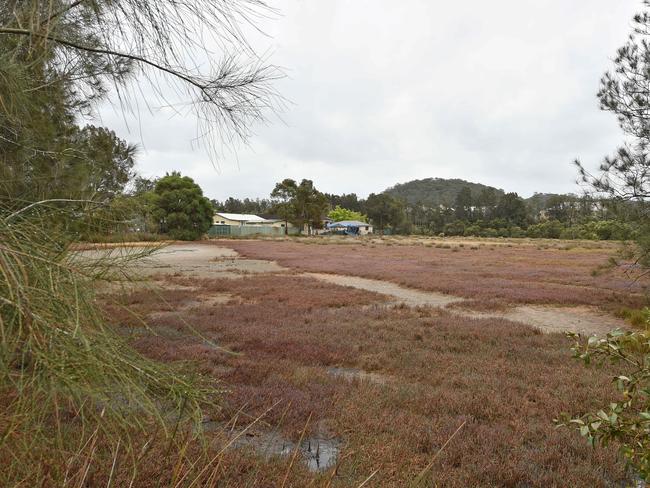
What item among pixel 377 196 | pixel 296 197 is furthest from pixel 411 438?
pixel 377 196

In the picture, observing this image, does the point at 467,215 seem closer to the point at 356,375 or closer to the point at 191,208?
the point at 191,208

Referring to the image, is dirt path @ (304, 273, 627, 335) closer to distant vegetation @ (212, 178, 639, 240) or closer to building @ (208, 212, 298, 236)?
distant vegetation @ (212, 178, 639, 240)

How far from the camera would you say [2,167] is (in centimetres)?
288

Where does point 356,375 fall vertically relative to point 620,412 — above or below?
below

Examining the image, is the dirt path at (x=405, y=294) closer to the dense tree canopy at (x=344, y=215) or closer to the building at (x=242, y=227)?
the building at (x=242, y=227)

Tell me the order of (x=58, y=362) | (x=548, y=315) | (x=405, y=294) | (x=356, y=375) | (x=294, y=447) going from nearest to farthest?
(x=58, y=362), (x=294, y=447), (x=356, y=375), (x=548, y=315), (x=405, y=294)

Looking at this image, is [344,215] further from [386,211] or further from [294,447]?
[294,447]

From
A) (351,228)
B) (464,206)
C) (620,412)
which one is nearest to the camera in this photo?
(620,412)

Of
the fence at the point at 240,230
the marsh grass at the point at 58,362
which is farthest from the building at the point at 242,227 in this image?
the marsh grass at the point at 58,362

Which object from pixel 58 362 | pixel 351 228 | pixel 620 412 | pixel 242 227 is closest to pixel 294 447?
pixel 620 412

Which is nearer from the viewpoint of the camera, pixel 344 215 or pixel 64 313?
pixel 64 313

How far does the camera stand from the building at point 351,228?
4267 inches

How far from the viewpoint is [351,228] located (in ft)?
362

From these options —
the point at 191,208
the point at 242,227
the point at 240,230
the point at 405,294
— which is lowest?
the point at 405,294
